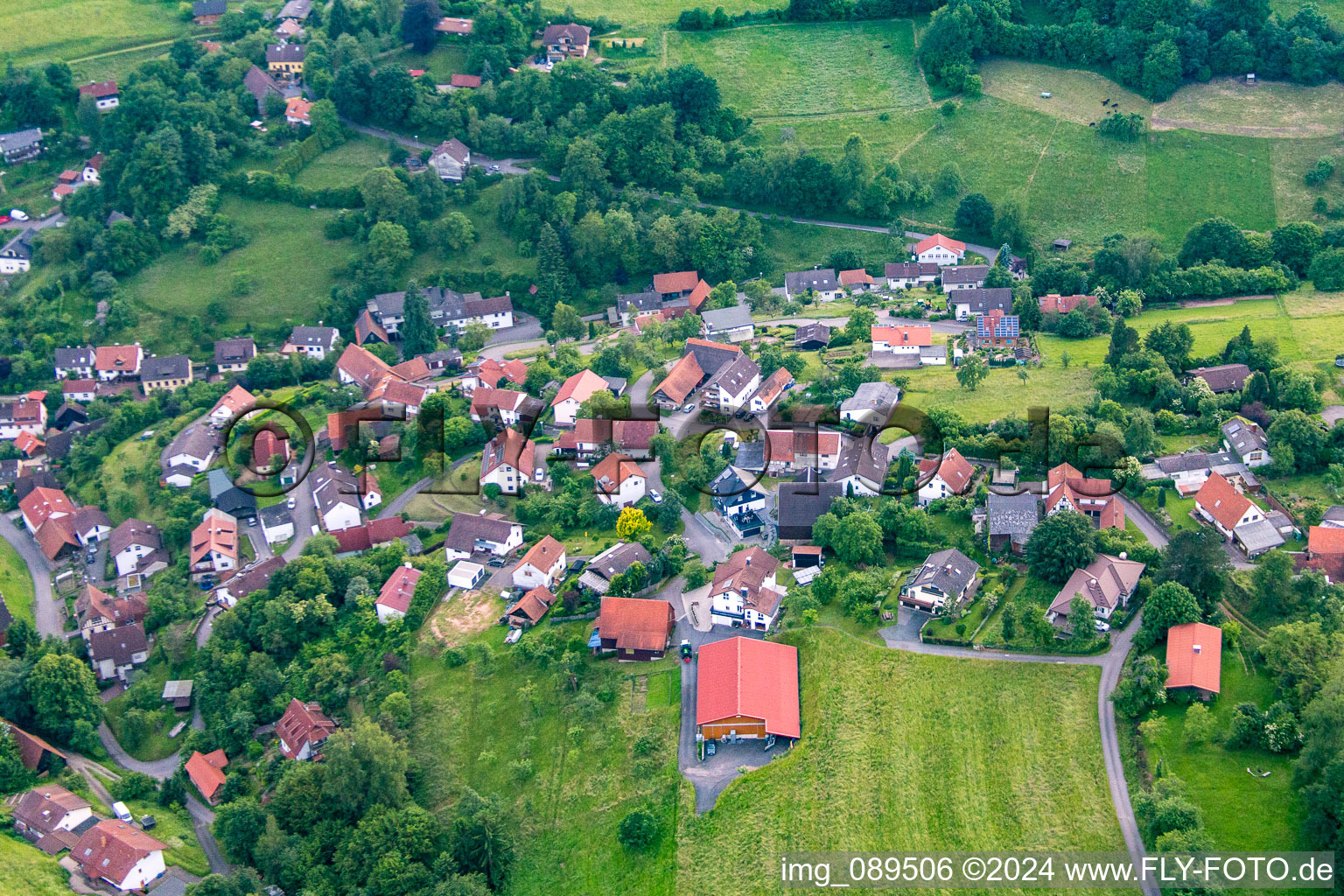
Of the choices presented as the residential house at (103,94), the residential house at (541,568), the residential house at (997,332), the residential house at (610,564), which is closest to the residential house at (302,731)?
the residential house at (541,568)

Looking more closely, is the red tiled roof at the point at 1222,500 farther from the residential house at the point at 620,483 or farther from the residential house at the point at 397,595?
the residential house at the point at 397,595

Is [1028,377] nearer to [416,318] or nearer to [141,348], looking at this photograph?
[416,318]

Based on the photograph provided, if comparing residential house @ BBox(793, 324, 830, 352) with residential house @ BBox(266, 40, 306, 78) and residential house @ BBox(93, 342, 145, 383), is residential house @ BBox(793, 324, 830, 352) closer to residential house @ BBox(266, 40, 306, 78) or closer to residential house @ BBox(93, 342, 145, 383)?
residential house @ BBox(93, 342, 145, 383)

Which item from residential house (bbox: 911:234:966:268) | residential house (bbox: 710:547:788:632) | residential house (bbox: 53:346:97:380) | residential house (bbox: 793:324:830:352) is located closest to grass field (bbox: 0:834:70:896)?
residential house (bbox: 710:547:788:632)

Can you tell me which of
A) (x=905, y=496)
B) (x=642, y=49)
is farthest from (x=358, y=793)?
(x=642, y=49)

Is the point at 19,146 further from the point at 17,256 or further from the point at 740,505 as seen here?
the point at 740,505
